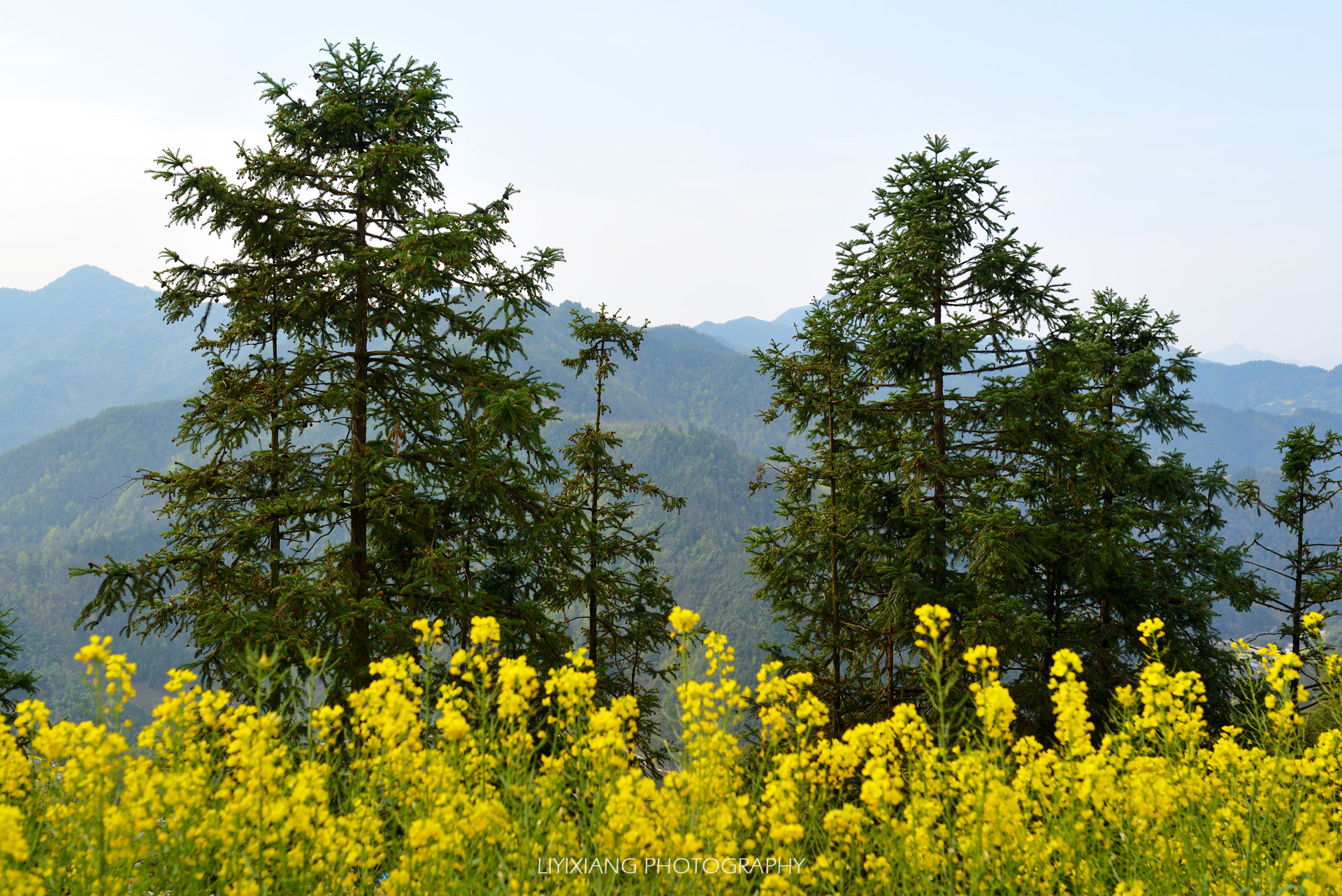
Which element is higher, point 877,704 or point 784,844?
point 784,844

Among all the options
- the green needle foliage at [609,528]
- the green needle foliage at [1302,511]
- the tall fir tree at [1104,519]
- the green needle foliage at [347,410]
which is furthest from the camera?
the green needle foliage at [1302,511]

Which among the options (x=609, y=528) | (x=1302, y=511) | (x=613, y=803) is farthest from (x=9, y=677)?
(x=1302, y=511)

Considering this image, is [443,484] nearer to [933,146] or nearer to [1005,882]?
[1005,882]

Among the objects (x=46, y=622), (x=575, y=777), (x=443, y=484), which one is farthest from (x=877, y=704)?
(x=46, y=622)

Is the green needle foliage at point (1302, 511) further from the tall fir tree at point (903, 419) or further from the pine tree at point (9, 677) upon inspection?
the pine tree at point (9, 677)

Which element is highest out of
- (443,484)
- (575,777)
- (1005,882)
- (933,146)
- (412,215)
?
(933,146)

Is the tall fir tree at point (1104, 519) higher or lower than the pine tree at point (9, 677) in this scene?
higher

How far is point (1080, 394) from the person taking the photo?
35.4 feet

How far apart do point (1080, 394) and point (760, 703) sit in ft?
31.9

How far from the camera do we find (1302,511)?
14180 millimetres

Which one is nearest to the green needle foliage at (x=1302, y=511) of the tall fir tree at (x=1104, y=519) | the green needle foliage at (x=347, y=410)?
the tall fir tree at (x=1104, y=519)

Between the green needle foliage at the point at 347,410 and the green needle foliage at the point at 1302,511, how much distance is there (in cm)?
1406

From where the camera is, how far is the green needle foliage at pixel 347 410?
7660 millimetres

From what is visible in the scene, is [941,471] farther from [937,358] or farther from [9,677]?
[9,677]
